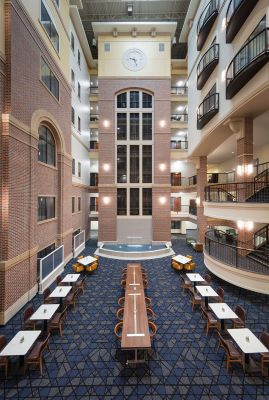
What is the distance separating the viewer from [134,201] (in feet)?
64.4

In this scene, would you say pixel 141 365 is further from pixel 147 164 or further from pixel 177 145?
pixel 177 145

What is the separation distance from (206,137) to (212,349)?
440 inches

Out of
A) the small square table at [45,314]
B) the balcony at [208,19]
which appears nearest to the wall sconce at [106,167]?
the balcony at [208,19]

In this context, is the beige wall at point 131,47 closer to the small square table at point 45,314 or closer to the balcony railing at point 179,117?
the balcony railing at point 179,117

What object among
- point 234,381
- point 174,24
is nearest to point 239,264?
point 234,381

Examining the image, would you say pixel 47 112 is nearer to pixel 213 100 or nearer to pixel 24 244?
pixel 24 244

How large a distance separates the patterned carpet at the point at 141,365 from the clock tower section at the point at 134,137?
35.1 ft

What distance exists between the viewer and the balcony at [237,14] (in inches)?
318

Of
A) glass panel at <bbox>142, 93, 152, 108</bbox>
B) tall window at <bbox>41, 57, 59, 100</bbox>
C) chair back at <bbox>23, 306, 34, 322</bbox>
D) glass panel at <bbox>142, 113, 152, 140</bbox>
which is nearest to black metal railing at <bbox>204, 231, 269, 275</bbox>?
chair back at <bbox>23, 306, 34, 322</bbox>

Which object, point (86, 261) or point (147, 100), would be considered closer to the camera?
point (86, 261)

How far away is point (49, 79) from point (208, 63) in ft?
31.4

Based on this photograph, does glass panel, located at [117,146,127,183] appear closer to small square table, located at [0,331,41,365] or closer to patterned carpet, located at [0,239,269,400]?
patterned carpet, located at [0,239,269,400]

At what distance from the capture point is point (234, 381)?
5.11 m

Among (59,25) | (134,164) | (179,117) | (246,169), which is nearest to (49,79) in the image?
(59,25)
